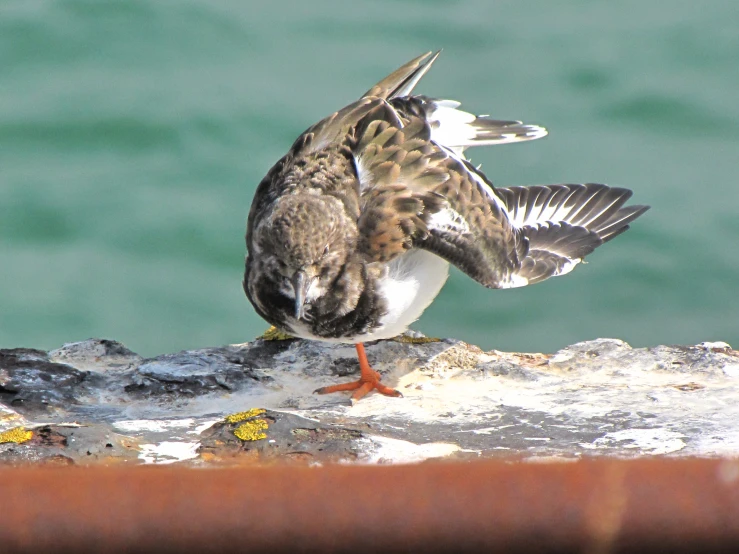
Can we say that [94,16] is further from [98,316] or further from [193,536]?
[193,536]

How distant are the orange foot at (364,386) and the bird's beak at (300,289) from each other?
36 cm

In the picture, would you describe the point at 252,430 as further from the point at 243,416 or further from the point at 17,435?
the point at 17,435

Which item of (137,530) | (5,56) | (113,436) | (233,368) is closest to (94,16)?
(5,56)

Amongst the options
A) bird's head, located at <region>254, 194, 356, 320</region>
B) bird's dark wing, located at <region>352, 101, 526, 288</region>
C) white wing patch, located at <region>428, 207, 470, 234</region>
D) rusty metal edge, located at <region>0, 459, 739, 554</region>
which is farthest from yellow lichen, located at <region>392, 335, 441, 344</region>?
rusty metal edge, located at <region>0, 459, 739, 554</region>

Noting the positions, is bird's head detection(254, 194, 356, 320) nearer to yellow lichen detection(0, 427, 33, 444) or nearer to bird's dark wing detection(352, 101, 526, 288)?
bird's dark wing detection(352, 101, 526, 288)

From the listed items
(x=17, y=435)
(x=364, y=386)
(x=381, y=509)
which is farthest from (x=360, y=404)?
(x=381, y=509)

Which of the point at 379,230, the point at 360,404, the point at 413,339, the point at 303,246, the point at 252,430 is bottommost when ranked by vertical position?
the point at 252,430

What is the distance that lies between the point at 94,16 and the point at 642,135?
17.6 feet

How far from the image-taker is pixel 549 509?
117 centimetres

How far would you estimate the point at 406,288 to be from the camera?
4723 mm

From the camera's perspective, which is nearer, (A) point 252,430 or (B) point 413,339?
(A) point 252,430

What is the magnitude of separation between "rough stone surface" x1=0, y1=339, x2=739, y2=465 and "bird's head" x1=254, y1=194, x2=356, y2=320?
416 millimetres

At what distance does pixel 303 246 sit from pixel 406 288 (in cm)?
58

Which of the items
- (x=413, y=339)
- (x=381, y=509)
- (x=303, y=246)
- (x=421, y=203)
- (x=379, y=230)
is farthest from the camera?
(x=413, y=339)
